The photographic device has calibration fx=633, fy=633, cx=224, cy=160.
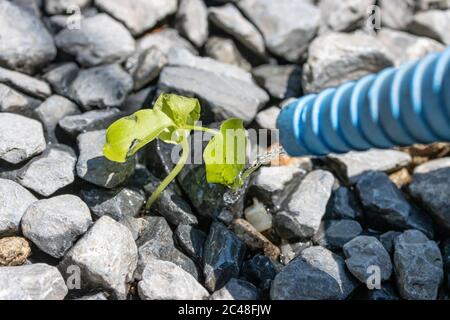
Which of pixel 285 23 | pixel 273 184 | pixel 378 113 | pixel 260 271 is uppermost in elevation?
pixel 378 113

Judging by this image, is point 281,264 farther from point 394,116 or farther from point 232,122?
point 394,116

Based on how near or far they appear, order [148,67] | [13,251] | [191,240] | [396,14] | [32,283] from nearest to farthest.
→ [32,283]
[13,251]
[191,240]
[148,67]
[396,14]

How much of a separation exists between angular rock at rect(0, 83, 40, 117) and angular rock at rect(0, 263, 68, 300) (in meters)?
0.56

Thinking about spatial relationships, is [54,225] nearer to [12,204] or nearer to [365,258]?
[12,204]

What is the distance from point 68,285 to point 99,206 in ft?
0.86

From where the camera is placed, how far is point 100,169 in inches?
67.8

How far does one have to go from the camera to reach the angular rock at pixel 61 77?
2.00 metres

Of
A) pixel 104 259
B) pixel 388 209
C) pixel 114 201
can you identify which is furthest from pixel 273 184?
Answer: pixel 104 259

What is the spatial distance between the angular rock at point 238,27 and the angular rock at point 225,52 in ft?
0.13

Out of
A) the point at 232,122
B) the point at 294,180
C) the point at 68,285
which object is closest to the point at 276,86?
the point at 294,180

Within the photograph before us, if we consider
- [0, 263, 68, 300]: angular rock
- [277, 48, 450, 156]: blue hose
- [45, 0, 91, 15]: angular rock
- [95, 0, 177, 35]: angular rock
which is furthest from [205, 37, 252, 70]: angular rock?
[0, 263, 68, 300]: angular rock

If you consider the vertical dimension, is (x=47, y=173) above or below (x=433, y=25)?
below

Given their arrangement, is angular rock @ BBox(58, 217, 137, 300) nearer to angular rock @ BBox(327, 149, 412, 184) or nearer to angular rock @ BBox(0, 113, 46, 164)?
angular rock @ BBox(0, 113, 46, 164)

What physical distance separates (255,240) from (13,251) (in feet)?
2.08
